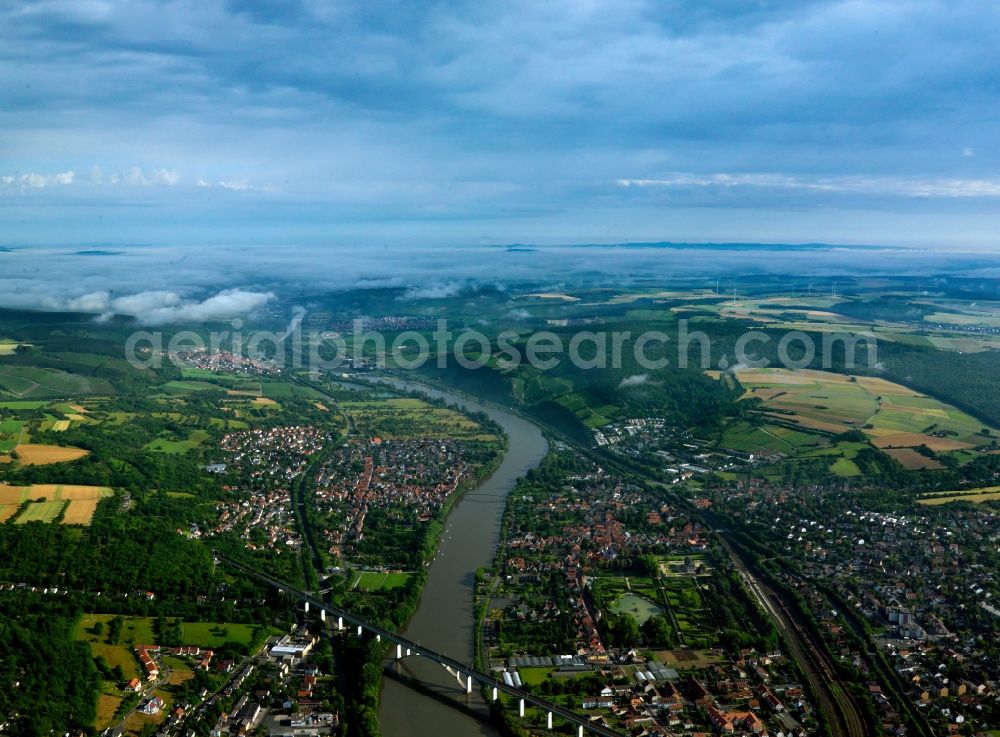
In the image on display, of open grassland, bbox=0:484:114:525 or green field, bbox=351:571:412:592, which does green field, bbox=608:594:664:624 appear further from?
open grassland, bbox=0:484:114:525

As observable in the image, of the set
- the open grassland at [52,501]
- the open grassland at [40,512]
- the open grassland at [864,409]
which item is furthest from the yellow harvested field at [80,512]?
the open grassland at [864,409]

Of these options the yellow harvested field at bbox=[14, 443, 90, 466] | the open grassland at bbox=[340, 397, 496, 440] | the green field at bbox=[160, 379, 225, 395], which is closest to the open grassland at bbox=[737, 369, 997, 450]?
the open grassland at bbox=[340, 397, 496, 440]

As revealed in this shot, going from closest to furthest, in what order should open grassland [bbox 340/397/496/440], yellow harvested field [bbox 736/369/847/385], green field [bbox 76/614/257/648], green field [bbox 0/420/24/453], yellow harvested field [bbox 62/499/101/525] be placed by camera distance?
green field [bbox 76/614/257/648]
yellow harvested field [bbox 62/499/101/525]
green field [bbox 0/420/24/453]
open grassland [bbox 340/397/496/440]
yellow harvested field [bbox 736/369/847/385]

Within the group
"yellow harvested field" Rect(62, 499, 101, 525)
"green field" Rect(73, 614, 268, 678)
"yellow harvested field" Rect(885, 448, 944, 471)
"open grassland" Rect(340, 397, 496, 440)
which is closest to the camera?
"green field" Rect(73, 614, 268, 678)

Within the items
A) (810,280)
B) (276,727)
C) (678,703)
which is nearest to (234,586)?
(276,727)

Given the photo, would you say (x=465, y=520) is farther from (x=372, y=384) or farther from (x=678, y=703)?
(x=372, y=384)

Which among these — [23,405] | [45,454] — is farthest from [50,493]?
[23,405]

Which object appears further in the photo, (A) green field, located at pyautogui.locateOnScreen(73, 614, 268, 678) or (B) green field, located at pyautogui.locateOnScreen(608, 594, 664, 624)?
(B) green field, located at pyautogui.locateOnScreen(608, 594, 664, 624)

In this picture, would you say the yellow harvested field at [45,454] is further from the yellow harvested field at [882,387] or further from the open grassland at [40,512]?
the yellow harvested field at [882,387]
